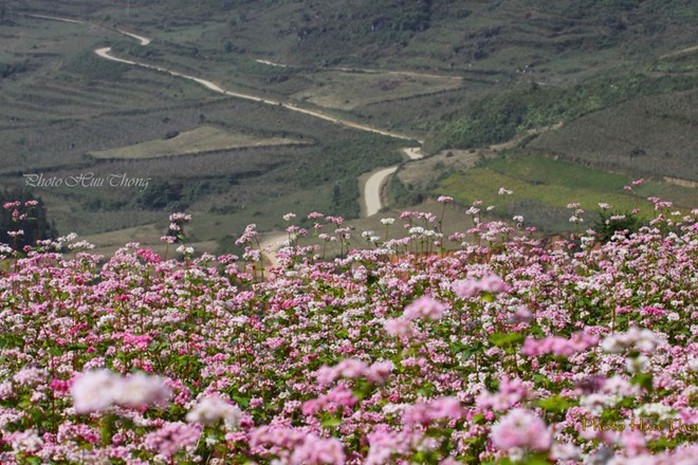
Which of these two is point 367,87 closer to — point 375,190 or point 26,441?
point 375,190

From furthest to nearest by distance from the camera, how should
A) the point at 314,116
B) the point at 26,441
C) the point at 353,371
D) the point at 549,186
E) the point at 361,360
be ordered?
the point at 314,116 → the point at 549,186 → the point at 361,360 → the point at 26,441 → the point at 353,371

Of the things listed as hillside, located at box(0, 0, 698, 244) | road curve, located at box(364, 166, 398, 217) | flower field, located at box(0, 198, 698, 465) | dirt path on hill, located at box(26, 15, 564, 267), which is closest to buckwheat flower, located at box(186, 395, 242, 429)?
flower field, located at box(0, 198, 698, 465)

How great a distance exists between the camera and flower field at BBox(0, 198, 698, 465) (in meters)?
6.72

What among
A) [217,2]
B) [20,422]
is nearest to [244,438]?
[20,422]

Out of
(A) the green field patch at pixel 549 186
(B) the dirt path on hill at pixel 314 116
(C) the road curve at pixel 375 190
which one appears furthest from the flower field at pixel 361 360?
(C) the road curve at pixel 375 190

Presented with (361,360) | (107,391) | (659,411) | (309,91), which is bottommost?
(309,91)

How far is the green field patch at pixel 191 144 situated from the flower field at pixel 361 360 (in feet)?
258

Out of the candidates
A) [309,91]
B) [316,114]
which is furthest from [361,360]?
[309,91]

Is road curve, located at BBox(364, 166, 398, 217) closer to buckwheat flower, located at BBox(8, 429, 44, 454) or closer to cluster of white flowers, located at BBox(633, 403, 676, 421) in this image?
buckwheat flower, located at BBox(8, 429, 44, 454)

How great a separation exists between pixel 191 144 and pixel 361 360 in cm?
8807

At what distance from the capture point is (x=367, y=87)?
119 meters

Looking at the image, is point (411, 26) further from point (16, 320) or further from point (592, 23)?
point (16, 320)

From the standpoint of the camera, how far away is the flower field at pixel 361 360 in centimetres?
672

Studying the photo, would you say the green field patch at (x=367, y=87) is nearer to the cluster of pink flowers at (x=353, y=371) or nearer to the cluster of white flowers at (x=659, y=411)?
the cluster of pink flowers at (x=353, y=371)
